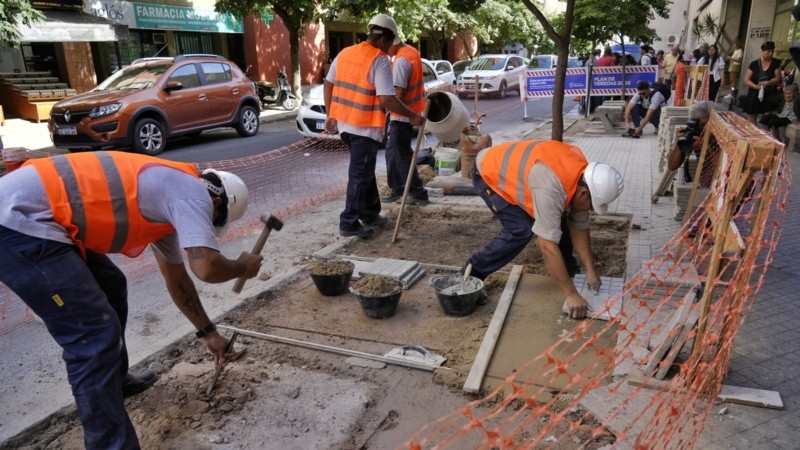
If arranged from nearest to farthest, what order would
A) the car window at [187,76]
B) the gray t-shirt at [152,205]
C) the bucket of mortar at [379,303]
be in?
the gray t-shirt at [152,205], the bucket of mortar at [379,303], the car window at [187,76]

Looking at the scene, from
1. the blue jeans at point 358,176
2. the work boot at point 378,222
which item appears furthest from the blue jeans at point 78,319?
the work boot at point 378,222

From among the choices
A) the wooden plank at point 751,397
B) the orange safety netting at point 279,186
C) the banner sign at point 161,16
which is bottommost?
the orange safety netting at point 279,186

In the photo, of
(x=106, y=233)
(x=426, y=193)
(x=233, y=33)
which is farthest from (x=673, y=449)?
(x=233, y=33)

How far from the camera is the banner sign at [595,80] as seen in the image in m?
14.6

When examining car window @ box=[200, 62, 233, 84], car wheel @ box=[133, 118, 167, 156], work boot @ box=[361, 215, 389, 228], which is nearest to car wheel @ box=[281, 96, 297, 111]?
Answer: car window @ box=[200, 62, 233, 84]

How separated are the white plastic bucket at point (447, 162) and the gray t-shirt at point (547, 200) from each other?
4550 mm

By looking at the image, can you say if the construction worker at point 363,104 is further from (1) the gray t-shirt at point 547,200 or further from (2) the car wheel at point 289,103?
(2) the car wheel at point 289,103

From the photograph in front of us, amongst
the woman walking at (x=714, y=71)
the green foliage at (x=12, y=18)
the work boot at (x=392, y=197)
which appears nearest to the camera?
the work boot at (x=392, y=197)

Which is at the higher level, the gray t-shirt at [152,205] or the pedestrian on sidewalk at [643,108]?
the gray t-shirt at [152,205]

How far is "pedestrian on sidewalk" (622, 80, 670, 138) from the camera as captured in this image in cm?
1127

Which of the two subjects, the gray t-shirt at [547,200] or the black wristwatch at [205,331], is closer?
the black wristwatch at [205,331]

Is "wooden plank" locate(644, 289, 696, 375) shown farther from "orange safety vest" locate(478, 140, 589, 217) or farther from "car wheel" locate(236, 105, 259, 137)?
"car wheel" locate(236, 105, 259, 137)

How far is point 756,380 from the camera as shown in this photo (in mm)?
3068

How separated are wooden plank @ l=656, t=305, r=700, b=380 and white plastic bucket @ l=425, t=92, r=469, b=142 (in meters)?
3.21
